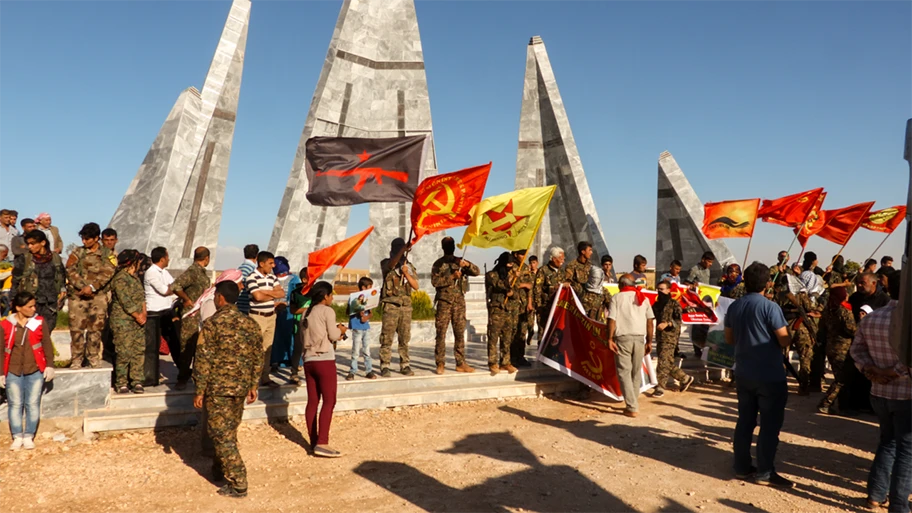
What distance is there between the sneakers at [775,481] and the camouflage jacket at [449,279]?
4.37m

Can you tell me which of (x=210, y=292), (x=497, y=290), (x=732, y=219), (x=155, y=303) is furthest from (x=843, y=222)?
(x=155, y=303)

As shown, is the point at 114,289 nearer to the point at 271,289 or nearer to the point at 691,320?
the point at 271,289

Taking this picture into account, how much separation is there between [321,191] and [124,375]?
11.4 ft

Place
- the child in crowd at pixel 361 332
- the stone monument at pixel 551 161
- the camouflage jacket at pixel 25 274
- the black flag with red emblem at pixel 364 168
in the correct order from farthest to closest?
the stone monument at pixel 551 161 < the black flag with red emblem at pixel 364 168 < the child in crowd at pixel 361 332 < the camouflage jacket at pixel 25 274

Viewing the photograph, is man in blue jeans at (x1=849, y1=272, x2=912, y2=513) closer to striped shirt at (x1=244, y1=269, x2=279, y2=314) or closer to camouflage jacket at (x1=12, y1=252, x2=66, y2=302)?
striped shirt at (x1=244, y1=269, x2=279, y2=314)

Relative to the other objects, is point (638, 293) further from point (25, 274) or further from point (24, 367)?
point (25, 274)

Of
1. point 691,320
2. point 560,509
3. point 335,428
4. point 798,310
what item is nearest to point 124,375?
point 335,428

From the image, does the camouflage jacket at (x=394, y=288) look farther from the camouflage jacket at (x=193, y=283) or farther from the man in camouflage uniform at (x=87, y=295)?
the man in camouflage uniform at (x=87, y=295)

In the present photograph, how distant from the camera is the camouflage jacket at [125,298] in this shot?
7.00m

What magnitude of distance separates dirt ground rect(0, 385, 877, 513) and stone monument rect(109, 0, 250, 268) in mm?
7018

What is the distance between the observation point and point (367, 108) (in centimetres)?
1655

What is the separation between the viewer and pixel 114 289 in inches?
277

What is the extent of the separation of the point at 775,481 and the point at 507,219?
14.7 ft

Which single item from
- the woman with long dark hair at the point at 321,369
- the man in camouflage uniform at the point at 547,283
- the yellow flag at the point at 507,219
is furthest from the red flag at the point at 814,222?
the woman with long dark hair at the point at 321,369
